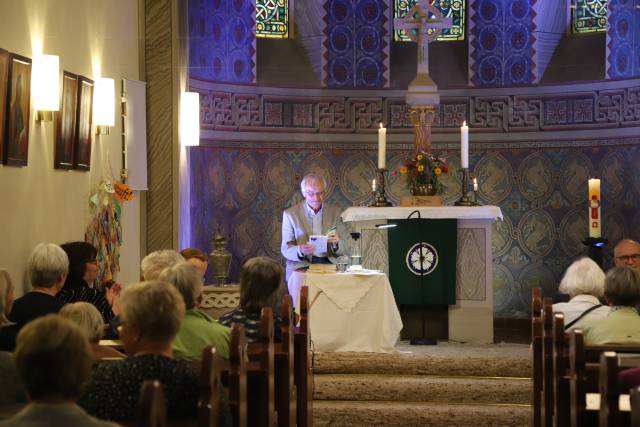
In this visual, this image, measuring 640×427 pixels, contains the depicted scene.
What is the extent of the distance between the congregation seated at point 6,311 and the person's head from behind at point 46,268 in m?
0.43

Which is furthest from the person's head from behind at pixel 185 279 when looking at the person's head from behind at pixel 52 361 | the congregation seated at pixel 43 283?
the person's head from behind at pixel 52 361

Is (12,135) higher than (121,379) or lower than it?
higher

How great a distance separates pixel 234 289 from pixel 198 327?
3256mm

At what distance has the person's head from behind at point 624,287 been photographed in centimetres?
511

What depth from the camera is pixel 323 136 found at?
10.9 m

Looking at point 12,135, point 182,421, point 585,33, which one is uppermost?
point 585,33

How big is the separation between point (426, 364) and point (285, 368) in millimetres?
2887

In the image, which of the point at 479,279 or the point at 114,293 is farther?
the point at 479,279

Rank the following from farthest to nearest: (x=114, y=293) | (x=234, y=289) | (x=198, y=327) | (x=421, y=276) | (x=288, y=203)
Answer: (x=288, y=203) < (x=421, y=276) < (x=234, y=289) < (x=114, y=293) < (x=198, y=327)

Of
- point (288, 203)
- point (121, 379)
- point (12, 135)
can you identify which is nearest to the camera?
point (121, 379)

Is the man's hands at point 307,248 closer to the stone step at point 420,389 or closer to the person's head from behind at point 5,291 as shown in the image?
the stone step at point 420,389

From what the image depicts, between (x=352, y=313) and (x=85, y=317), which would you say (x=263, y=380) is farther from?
(x=352, y=313)

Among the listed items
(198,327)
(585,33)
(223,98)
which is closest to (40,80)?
(198,327)

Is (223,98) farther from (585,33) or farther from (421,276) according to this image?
(585,33)
